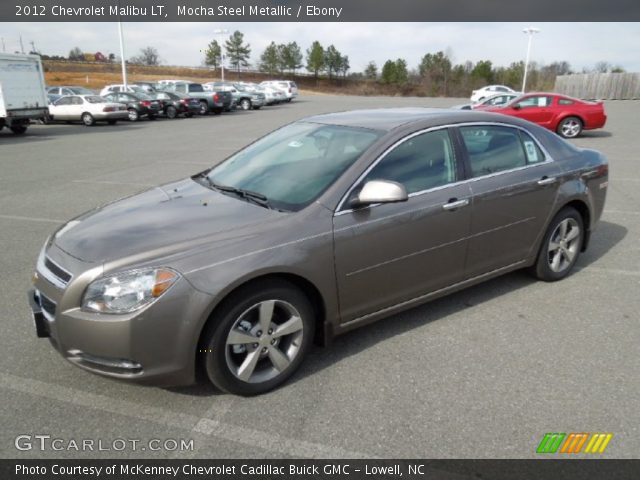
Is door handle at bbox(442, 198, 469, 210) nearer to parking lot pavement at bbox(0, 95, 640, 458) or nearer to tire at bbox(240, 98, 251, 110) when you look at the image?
parking lot pavement at bbox(0, 95, 640, 458)

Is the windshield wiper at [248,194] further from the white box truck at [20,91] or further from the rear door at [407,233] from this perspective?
the white box truck at [20,91]

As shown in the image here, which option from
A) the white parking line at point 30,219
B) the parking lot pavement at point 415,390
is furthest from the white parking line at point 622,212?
the white parking line at point 30,219

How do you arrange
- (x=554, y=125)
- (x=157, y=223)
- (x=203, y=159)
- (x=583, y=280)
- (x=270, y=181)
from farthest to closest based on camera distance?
(x=554, y=125) < (x=203, y=159) < (x=583, y=280) < (x=270, y=181) < (x=157, y=223)

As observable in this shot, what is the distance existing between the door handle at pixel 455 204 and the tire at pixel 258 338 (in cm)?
123

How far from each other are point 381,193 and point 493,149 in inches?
55.7

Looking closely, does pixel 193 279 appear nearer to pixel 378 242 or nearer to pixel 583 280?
pixel 378 242

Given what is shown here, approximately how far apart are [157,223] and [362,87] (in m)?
94.0

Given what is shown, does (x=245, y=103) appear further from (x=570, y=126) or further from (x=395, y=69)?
(x=395, y=69)

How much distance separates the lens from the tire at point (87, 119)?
21820 mm

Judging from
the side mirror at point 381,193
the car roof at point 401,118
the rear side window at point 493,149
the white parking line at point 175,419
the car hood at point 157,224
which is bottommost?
the white parking line at point 175,419

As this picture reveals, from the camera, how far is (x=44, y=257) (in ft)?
9.41

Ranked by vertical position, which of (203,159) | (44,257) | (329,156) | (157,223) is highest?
(329,156)
